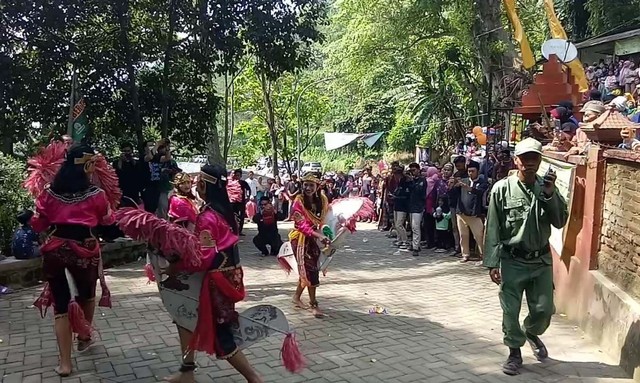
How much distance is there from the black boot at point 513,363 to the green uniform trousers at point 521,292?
0.28ft

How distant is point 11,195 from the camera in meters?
8.75

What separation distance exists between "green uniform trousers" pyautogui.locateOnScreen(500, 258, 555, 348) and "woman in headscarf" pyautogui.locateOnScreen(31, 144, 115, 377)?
3.21 m

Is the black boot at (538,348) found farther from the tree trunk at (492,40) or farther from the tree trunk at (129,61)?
the tree trunk at (492,40)

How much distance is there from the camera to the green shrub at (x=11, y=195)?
836 centimetres

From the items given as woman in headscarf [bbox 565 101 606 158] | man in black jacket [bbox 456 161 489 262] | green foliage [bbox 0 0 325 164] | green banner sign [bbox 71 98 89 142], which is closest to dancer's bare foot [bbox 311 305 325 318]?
woman in headscarf [bbox 565 101 606 158]

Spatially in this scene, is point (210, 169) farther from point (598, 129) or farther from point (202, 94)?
point (202, 94)

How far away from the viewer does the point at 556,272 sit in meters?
7.41

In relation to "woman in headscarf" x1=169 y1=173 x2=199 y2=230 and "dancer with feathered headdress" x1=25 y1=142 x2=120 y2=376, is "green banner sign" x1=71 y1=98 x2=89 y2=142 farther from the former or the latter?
"dancer with feathered headdress" x1=25 y1=142 x2=120 y2=376

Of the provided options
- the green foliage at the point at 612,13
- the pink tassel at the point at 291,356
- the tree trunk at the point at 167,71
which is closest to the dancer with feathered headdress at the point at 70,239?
the pink tassel at the point at 291,356

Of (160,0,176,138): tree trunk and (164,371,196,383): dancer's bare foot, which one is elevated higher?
(160,0,176,138): tree trunk

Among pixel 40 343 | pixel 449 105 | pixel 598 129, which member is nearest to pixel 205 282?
pixel 40 343

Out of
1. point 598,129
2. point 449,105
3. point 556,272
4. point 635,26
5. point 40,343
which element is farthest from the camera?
point 449,105

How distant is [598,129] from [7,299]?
6.77 metres

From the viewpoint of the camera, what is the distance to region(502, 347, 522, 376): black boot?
16.8ft
